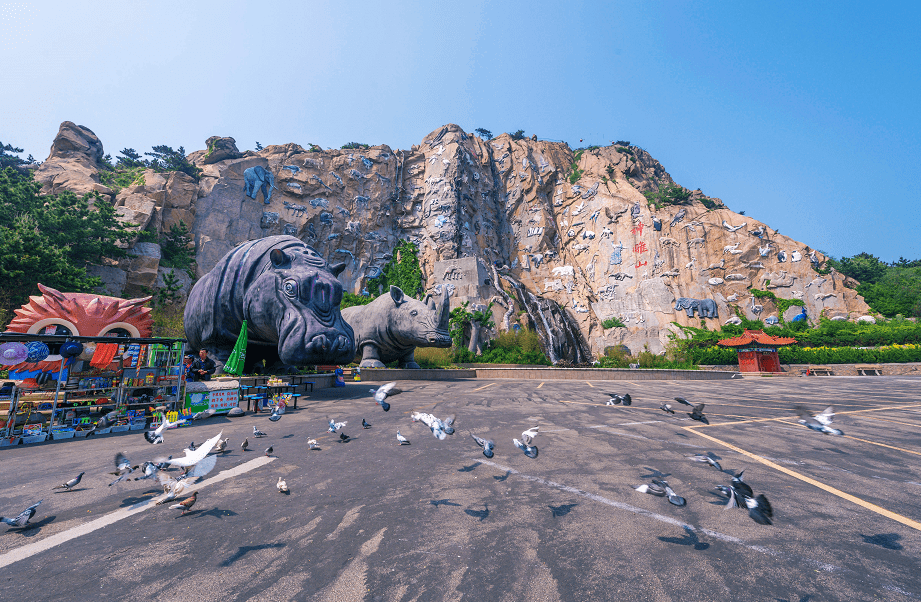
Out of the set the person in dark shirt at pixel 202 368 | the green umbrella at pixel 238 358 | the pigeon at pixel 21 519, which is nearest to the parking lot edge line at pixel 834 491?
the pigeon at pixel 21 519

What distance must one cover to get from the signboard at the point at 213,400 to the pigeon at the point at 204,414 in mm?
43

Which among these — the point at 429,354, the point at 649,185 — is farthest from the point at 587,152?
the point at 429,354

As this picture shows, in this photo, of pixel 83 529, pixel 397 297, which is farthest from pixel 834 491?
pixel 397 297

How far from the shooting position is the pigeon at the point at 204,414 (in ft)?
19.9

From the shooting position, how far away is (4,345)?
207 inches

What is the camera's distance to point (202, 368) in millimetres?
7160

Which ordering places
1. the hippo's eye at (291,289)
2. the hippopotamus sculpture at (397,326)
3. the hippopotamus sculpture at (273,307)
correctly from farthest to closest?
the hippopotamus sculpture at (397,326) → the hippo's eye at (291,289) → the hippopotamus sculpture at (273,307)

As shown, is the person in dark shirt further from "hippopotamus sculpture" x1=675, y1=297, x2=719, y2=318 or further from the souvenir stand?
"hippopotamus sculpture" x1=675, y1=297, x2=719, y2=318

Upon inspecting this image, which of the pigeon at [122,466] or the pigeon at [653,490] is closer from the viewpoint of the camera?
the pigeon at [653,490]

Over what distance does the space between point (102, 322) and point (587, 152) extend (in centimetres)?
4315

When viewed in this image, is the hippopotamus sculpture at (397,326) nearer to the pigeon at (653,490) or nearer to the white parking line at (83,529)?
the white parking line at (83,529)

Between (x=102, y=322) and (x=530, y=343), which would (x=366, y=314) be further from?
(x=530, y=343)

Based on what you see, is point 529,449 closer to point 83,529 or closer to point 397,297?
point 83,529

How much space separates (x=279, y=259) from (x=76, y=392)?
3601 millimetres
